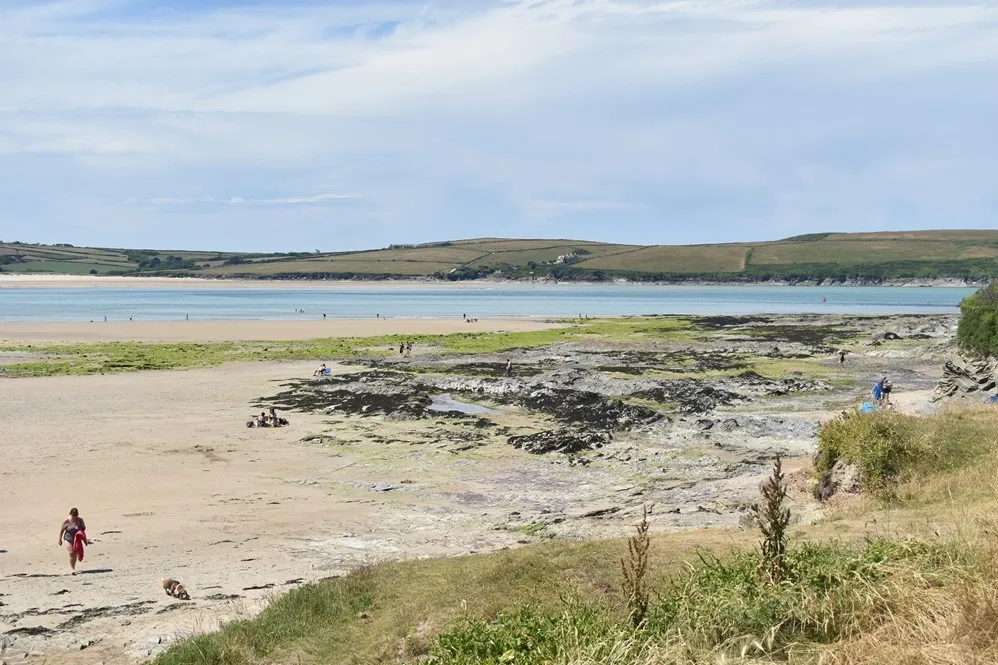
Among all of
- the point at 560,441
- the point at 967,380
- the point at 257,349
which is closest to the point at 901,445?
the point at 560,441

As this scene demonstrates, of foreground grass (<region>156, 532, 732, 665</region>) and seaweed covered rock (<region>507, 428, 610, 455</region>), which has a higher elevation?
foreground grass (<region>156, 532, 732, 665</region>)

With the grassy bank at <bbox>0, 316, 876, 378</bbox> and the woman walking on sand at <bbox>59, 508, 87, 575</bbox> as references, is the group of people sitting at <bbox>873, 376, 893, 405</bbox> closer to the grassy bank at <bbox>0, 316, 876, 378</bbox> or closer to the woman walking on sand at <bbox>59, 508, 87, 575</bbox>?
the grassy bank at <bbox>0, 316, 876, 378</bbox>

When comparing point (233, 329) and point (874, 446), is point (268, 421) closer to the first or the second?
point (874, 446)

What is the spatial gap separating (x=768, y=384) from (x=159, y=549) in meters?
29.2

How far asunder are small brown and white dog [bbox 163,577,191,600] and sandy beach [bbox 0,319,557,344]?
175ft

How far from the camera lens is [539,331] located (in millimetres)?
72500

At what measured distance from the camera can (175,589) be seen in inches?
547

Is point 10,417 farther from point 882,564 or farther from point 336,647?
point 882,564

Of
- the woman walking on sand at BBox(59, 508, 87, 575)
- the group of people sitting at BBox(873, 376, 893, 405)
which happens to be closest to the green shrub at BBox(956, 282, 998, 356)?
the group of people sitting at BBox(873, 376, 893, 405)

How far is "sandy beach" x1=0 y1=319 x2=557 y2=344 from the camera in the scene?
6688cm

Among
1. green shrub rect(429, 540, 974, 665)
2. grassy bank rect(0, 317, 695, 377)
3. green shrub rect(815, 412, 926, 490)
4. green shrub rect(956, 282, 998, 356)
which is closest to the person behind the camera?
green shrub rect(429, 540, 974, 665)

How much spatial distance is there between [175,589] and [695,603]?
31.5ft

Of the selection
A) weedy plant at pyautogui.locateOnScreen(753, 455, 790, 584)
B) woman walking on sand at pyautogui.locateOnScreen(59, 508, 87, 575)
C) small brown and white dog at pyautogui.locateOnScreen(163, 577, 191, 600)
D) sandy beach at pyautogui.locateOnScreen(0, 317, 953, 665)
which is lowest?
sandy beach at pyautogui.locateOnScreen(0, 317, 953, 665)

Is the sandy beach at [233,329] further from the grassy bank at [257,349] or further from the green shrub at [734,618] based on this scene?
the green shrub at [734,618]
